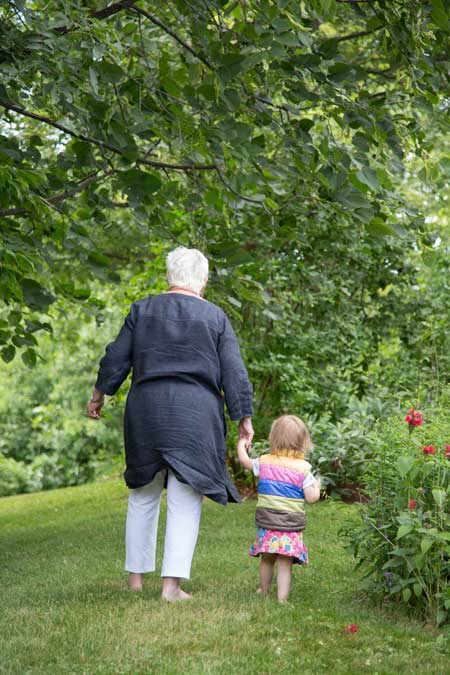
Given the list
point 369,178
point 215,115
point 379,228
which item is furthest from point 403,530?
point 215,115

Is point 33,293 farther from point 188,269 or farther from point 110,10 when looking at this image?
point 110,10

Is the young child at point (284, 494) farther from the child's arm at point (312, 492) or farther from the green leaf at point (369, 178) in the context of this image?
the green leaf at point (369, 178)

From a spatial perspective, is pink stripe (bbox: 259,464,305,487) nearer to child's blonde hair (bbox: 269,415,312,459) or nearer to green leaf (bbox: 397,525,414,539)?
child's blonde hair (bbox: 269,415,312,459)

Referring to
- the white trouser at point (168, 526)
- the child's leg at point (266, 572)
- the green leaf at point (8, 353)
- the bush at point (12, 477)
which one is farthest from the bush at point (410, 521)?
the bush at point (12, 477)

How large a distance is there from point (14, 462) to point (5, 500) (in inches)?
182

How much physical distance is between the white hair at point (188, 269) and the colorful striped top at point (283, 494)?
3.41 feet

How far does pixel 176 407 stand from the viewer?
4.59 meters

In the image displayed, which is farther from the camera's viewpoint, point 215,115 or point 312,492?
point 215,115

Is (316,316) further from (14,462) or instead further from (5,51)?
(14,462)

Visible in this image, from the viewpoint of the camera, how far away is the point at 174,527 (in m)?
4.61

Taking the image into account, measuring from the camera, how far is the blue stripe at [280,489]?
4.72 meters

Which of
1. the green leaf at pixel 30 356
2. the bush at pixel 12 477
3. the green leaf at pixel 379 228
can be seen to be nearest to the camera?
the green leaf at pixel 379 228

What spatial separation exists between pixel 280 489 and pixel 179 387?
751 millimetres

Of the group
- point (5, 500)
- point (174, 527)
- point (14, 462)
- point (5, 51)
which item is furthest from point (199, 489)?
point (14, 462)
